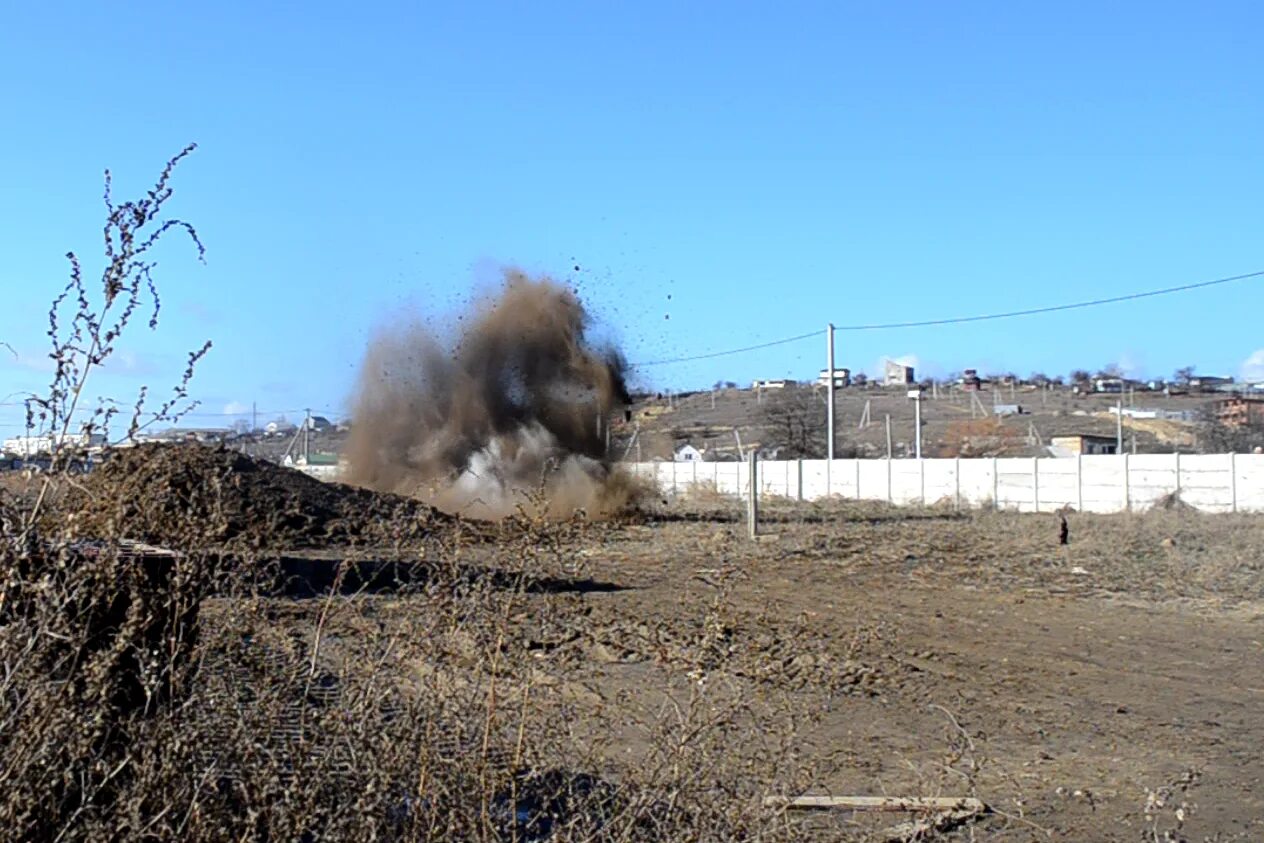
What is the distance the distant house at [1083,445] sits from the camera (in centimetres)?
6756

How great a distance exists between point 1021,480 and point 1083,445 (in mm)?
22885

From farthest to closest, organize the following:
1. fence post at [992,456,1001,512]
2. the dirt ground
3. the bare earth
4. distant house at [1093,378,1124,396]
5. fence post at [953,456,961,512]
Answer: distant house at [1093,378,1124,396] < fence post at [953,456,961,512] < fence post at [992,456,1001,512] < the bare earth < the dirt ground

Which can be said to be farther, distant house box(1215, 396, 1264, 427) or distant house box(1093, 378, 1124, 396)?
distant house box(1093, 378, 1124, 396)

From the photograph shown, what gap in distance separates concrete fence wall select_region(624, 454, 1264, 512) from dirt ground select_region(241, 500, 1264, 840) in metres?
12.5

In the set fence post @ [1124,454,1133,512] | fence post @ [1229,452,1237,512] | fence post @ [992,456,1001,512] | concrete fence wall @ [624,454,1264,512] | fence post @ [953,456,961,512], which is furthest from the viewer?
fence post @ [953,456,961,512]

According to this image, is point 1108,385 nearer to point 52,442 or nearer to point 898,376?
point 898,376

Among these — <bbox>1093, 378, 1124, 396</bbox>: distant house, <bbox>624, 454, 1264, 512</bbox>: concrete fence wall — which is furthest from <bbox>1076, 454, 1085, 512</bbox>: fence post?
<bbox>1093, 378, 1124, 396</bbox>: distant house

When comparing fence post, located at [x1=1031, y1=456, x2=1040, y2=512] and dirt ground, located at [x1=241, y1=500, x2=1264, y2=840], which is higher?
fence post, located at [x1=1031, y1=456, x2=1040, y2=512]

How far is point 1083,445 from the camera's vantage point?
6894cm

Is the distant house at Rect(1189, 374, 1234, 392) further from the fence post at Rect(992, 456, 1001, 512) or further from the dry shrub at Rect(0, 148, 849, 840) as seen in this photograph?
the dry shrub at Rect(0, 148, 849, 840)

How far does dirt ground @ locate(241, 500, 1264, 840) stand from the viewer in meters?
7.60

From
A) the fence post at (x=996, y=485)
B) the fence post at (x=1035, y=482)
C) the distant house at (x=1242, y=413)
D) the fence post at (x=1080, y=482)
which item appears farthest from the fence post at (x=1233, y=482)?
the distant house at (x=1242, y=413)

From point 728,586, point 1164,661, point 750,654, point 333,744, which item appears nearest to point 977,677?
point 1164,661

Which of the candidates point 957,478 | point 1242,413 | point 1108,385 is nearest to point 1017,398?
point 1108,385
